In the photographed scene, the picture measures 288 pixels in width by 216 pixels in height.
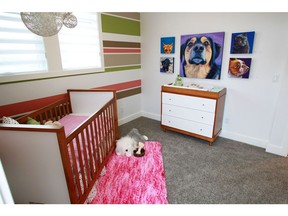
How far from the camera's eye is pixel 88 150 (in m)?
1.78

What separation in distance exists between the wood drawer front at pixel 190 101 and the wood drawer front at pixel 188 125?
0.27 m

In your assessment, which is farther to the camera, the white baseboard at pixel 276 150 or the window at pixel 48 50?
the white baseboard at pixel 276 150

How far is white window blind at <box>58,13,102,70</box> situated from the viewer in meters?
2.52

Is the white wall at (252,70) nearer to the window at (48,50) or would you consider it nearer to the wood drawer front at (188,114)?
the wood drawer front at (188,114)

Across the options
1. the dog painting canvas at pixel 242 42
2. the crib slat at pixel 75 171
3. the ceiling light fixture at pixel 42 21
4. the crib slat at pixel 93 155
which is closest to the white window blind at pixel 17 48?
the ceiling light fixture at pixel 42 21

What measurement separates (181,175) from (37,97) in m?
2.10

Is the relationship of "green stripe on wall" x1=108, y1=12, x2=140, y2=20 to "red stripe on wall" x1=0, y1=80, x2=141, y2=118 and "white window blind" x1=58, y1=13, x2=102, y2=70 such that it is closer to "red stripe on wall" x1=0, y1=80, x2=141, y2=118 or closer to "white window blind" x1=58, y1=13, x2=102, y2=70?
"white window blind" x1=58, y1=13, x2=102, y2=70

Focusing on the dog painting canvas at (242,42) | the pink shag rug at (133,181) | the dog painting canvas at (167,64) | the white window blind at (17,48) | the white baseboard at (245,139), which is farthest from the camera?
the dog painting canvas at (167,64)

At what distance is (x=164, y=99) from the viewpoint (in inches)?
123

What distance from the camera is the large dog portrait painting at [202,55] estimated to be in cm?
279

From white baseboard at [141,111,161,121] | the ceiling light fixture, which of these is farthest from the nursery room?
white baseboard at [141,111,161,121]

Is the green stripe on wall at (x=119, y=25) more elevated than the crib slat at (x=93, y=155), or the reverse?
the green stripe on wall at (x=119, y=25)
